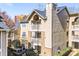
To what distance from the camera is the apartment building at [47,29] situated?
8.89ft

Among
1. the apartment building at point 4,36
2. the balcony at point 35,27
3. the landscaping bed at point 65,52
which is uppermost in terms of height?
the balcony at point 35,27

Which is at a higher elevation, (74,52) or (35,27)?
(35,27)

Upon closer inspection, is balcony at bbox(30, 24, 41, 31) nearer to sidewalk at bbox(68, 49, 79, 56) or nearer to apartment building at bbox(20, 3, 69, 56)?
apartment building at bbox(20, 3, 69, 56)

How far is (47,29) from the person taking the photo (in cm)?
271

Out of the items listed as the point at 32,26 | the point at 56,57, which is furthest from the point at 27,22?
the point at 56,57

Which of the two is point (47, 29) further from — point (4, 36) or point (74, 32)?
point (4, 36)

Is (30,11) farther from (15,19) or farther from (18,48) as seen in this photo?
(18,48)

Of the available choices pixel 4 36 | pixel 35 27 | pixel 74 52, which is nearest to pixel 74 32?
pixel 74 52

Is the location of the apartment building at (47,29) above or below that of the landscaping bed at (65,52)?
above

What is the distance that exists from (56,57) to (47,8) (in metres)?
0.51

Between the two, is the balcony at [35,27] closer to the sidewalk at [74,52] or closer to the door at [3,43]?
the door at [3,43]

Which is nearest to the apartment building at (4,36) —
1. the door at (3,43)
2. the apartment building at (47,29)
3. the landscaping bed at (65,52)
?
the door at (3,43)

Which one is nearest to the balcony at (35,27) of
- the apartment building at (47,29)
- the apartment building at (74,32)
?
the apartment building at (47,29)

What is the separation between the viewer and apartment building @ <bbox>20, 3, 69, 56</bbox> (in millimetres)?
2709
